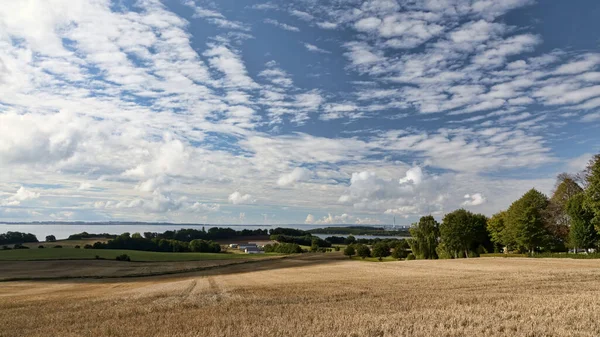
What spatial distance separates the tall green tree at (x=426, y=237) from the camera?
104 m

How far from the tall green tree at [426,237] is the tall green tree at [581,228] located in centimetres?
3504

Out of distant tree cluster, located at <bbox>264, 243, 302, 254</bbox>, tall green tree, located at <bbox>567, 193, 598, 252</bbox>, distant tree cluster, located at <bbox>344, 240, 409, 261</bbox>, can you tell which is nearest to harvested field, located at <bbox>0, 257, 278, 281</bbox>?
distant tree cluster, located at <bbox>344, 240, 409, 261</bbox>

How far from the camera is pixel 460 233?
94.7m

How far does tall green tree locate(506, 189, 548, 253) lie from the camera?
78.2 m

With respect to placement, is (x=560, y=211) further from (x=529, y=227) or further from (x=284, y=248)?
(x=284, y=248)

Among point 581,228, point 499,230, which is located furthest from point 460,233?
point 581,228

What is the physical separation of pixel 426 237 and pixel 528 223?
29.0m

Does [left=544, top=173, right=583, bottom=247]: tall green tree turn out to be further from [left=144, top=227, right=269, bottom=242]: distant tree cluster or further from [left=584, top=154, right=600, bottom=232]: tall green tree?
[left=144, top=227, right=269, bottom=242]: distant tree cluster

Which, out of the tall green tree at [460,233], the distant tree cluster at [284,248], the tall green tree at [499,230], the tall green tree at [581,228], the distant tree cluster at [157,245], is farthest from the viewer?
the distant tree cluster at [284,248]

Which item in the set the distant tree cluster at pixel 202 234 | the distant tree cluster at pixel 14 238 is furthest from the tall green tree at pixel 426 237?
the distant tree cluster at pixel 14 238

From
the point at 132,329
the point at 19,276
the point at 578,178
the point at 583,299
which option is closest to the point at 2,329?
the point at 132,329

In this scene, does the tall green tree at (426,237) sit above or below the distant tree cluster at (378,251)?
above

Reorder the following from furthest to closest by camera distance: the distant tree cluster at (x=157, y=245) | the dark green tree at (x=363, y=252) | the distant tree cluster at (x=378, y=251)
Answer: the distant tree cluster at (x=157, y=245) → the dark green tree at (x=363, y=252) → the distant tree cluster at (x=378, y=251)

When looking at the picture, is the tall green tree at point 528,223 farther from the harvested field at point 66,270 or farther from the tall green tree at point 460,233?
the harvested field at point 66,270
